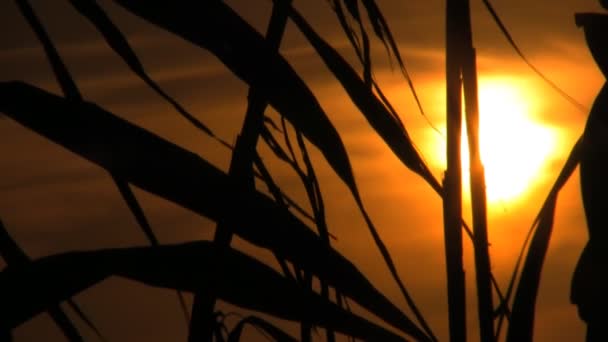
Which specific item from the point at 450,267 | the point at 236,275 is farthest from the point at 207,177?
the point at 450,267

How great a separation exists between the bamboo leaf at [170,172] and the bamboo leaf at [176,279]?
18mm

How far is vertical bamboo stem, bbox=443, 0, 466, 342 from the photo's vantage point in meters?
0.44

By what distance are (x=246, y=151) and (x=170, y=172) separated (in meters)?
0.09

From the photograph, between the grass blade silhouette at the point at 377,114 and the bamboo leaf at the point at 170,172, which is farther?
the grass blade silhouette at the point at 377,114

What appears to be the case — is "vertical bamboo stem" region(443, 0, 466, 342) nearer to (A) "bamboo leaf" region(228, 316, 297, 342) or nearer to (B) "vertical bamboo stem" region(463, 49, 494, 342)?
(B) "vertical bamboo stem" region(463, 49, 494, 342)

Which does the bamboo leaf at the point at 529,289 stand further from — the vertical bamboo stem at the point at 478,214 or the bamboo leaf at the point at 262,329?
the bamboo leaf at the point at 262,329

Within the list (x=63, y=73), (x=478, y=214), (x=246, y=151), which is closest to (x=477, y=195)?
(x=478, y=214)

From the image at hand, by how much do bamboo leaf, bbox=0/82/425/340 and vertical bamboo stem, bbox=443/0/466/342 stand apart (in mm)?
80

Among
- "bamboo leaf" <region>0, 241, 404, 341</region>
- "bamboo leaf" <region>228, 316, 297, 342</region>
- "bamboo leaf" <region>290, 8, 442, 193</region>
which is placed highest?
"bamboo leaf" <region>290, 8, 442, 193</region>

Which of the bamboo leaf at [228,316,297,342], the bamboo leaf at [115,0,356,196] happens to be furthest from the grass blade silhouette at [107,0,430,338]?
the bamboo leaf at [228,316,297,342]

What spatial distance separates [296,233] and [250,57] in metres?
0.11

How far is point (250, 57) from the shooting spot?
0.43 metres

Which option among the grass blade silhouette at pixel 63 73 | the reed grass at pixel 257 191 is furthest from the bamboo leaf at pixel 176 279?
the grass blade silhouette at pixel 63 73

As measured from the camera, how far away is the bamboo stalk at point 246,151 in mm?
422
